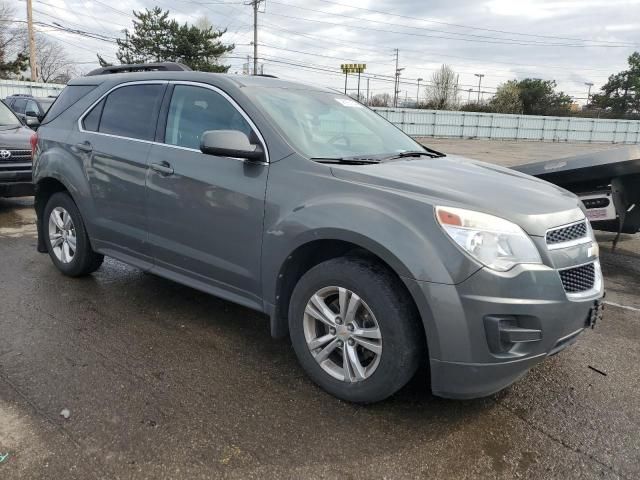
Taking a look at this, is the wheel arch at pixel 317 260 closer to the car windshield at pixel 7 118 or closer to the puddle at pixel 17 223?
the puddle at pixel 17 223

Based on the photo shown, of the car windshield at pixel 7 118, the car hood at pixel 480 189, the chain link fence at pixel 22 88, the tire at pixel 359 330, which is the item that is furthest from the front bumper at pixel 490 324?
the chain link fence at pixel 22 88

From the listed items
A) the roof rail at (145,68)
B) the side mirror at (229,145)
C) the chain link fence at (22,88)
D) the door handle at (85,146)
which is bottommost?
the door handle at (85,146)

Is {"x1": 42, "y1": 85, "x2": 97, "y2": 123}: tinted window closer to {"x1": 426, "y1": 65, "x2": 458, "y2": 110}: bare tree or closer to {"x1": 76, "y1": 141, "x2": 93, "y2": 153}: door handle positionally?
{"x1": 76, "y1": 141, "x2": 93, "y2": 153}: door handle

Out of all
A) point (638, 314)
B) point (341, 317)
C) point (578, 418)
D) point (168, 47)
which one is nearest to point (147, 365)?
point (341, 317)

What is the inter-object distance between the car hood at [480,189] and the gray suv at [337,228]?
14 mm

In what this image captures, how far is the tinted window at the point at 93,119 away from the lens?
4.36m

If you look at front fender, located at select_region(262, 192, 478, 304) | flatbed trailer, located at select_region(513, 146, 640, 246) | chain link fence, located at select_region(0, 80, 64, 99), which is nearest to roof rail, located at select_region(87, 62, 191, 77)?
front fender, located at select_region(262, 192, 478, 304)

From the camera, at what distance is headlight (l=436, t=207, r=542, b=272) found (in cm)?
245

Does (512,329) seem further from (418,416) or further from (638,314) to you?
(638,314)

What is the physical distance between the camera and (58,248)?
4934mm

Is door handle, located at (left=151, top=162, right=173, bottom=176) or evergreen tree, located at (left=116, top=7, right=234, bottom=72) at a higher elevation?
evergreen tree, located at (left=116, top=7, right=234, bottom=72)

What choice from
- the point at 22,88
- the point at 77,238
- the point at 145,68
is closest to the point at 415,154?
the point at 145,68

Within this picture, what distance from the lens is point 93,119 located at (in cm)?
440

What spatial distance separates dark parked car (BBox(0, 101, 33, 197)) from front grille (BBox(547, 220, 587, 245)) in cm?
739
